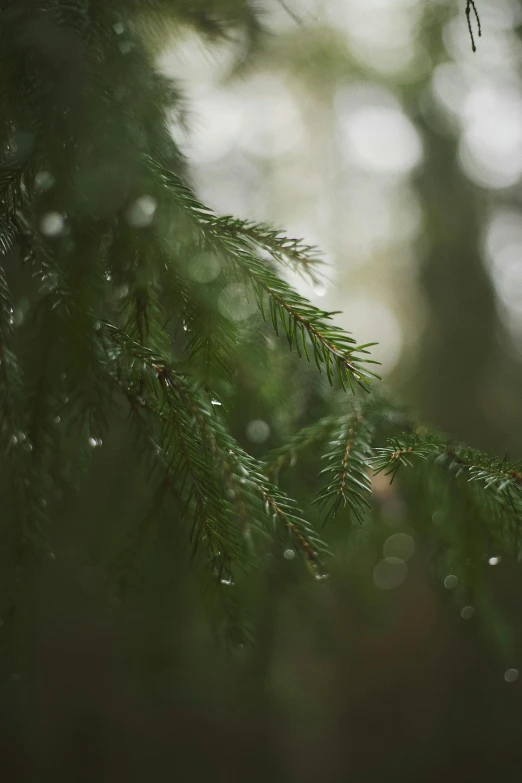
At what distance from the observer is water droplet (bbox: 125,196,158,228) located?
2.34ft

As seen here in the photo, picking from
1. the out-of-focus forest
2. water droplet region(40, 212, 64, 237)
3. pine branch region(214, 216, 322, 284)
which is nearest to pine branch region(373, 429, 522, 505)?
pine branch region(214, 216, 322, 284)

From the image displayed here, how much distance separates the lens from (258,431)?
1146mm

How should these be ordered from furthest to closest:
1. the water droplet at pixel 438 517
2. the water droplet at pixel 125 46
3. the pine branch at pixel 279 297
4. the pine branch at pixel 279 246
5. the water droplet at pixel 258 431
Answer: the water droplet at pixel 258 431, the water droplet at pixel 438 517, the water droplet at pixel 125 46, the pine branch at pixel 279 246, the pine branch at pixel 279 297

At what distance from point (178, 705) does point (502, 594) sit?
3523mm

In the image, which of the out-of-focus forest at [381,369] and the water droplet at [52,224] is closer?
the water droplet at [52,224]

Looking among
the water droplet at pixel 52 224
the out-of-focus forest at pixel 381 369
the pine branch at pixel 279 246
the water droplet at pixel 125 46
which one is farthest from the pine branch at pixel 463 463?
the out-of-focus forest at pixel 381 369

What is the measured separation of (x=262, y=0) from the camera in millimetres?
1424

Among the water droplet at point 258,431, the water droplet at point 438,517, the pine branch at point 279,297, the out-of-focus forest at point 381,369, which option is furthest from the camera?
the out-of-focus forest at point 381,369

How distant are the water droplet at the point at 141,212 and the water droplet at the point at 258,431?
522mm

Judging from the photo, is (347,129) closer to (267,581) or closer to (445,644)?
(267,581)

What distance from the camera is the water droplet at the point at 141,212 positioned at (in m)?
0.71

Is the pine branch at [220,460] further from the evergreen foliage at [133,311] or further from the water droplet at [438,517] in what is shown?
the water droplet at [438,517]

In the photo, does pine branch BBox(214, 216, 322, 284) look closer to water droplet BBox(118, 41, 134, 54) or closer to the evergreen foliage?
the evergreen foliage

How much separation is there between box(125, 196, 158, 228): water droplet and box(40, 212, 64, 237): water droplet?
0.12m
